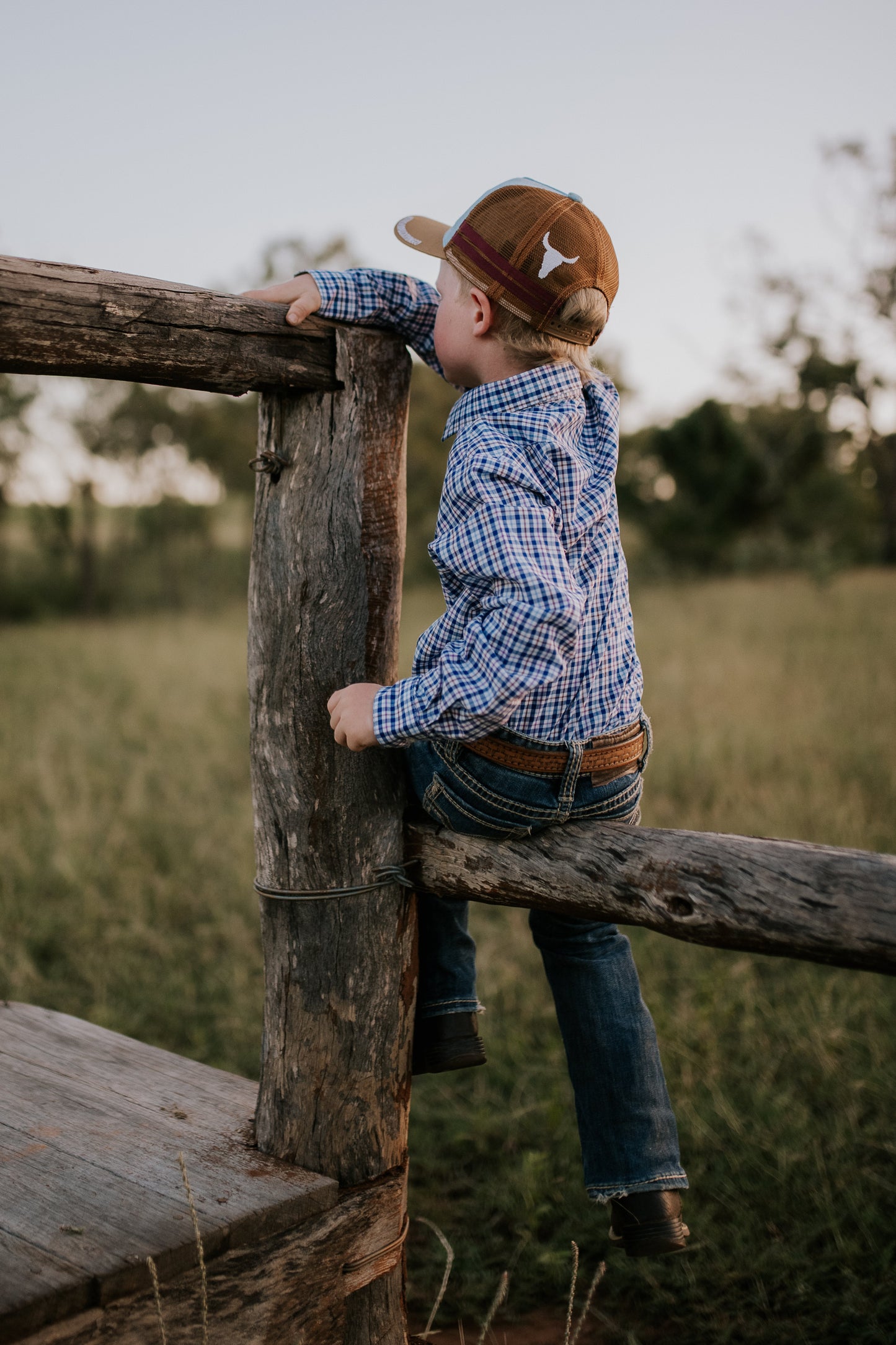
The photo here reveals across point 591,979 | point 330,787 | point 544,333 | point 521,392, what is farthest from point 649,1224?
point 544,333

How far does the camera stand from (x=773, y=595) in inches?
581

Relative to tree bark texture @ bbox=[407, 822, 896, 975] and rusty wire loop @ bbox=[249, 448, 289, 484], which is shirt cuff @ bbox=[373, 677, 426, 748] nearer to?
tree bark texture @ bbox=[407, 822, 896, 975]

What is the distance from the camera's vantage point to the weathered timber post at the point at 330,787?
211 centimetres

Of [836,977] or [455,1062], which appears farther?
[836,977]

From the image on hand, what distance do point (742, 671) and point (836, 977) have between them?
529 cm

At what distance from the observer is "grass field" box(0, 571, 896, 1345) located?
113 inches

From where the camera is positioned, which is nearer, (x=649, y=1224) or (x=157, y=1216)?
(x=157, y=1216)

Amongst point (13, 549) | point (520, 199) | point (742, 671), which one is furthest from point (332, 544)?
point (13, 549)

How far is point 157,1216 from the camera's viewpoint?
6.17ft

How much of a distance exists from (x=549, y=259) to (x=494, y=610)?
2.30ft

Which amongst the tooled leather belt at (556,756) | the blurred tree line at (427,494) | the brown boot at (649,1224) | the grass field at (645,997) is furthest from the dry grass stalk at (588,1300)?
the blurred tree line at (427,494)

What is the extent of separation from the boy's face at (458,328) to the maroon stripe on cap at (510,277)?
58mm

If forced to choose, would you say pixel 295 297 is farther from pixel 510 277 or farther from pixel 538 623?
pixel 538 623

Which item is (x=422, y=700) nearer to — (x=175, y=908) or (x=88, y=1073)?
(x=88, y=1073)
